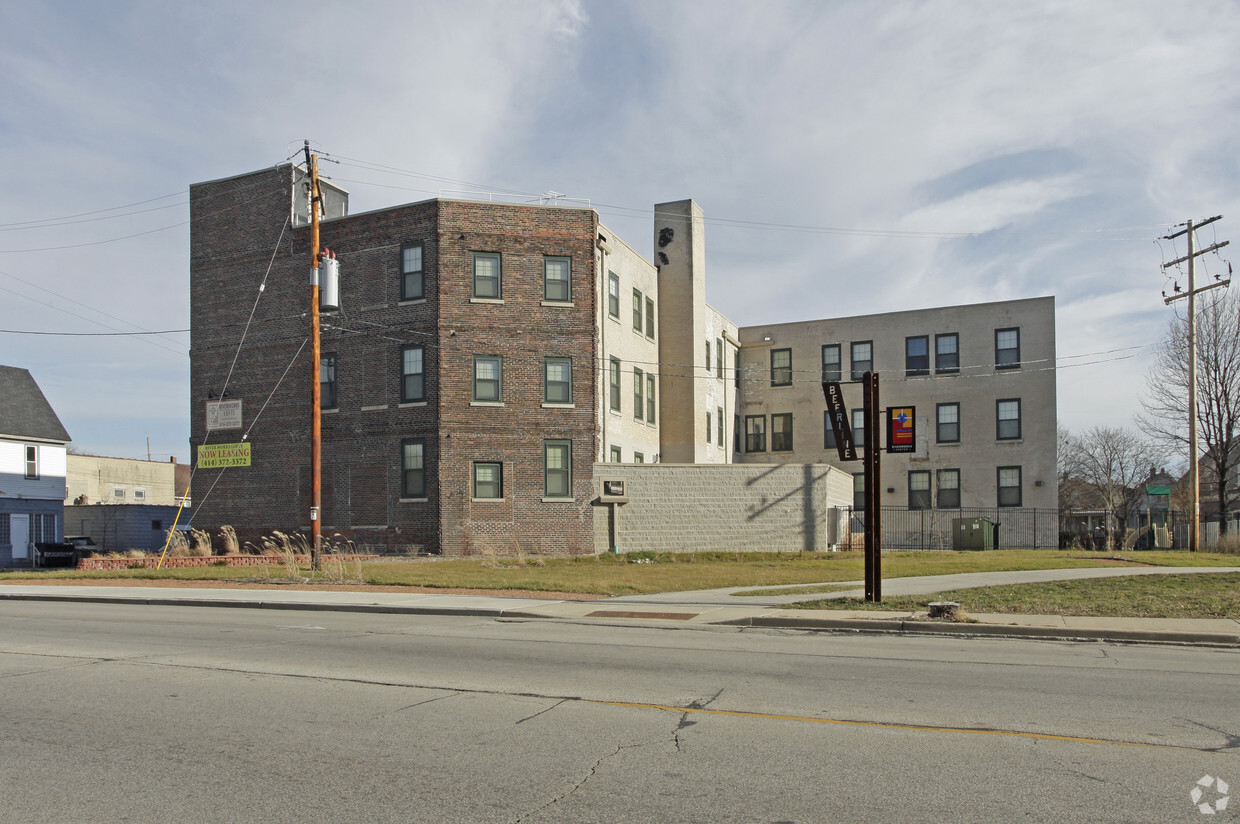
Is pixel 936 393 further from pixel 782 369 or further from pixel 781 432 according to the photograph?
pixel 781 432

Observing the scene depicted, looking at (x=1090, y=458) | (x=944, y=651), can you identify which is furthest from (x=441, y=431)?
(x=1090, y=458)

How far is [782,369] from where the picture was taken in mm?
49875

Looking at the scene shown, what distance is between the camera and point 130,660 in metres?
11.1

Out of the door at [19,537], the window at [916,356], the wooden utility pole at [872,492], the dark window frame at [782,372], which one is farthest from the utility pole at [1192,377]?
the door at [19,537]


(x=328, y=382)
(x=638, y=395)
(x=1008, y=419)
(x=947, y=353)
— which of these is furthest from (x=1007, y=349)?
(x=328, y=382)

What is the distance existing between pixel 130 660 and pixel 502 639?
180 inches

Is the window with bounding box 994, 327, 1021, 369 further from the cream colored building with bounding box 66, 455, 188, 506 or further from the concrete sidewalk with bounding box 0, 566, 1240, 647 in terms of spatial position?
the cream colored building with bounding box 66, 455, 188, 506

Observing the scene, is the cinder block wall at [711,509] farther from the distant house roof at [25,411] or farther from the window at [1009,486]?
the distant house roof at [25,411]

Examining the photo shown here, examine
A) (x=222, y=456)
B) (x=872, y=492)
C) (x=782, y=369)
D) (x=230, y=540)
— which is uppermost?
(x=782, y=369)

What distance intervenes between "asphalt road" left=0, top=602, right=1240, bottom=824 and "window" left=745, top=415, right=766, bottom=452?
37.3 metres

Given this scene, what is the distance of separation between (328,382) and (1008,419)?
101 feet

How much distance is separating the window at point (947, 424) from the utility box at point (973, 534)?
6.91m

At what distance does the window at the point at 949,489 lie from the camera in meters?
45.7

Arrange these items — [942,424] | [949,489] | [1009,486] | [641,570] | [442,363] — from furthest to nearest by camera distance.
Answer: [942,424] < [949,489] < [1009,486] < [442,363] < [641,570]
